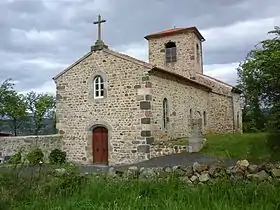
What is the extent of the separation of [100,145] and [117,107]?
2.44 metres

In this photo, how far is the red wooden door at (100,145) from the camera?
811 inches

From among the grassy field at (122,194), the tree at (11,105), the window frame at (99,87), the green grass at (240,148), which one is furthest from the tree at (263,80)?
the tree at (11,105)

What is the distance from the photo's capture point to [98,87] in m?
21.3

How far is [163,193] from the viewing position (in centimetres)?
838

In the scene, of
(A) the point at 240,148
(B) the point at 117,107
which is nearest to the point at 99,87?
(B) the point at 117,107

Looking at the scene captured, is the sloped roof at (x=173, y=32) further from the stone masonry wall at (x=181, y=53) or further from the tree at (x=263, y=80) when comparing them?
the tree at (x=263, y=80)

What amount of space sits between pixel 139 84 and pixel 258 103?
6506 millimetres

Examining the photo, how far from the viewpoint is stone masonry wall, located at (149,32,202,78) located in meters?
30.4

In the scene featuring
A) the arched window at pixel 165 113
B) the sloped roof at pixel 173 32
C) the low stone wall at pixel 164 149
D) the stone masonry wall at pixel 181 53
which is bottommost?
the low stone wall at pixel 164 149

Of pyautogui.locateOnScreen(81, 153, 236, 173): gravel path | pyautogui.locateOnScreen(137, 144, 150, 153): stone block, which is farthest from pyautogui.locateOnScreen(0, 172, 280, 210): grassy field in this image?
pyautogui.locateOnScreen(137, 144, 150, 153): stone block

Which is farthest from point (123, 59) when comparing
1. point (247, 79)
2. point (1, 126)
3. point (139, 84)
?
point (1, 126)

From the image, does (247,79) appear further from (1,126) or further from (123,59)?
(1,126)

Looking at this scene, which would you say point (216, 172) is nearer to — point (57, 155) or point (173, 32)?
point (57, 155)

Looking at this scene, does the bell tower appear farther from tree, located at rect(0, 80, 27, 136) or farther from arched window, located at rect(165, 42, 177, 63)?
tree, located at rect(0, 80, 27, 136)
